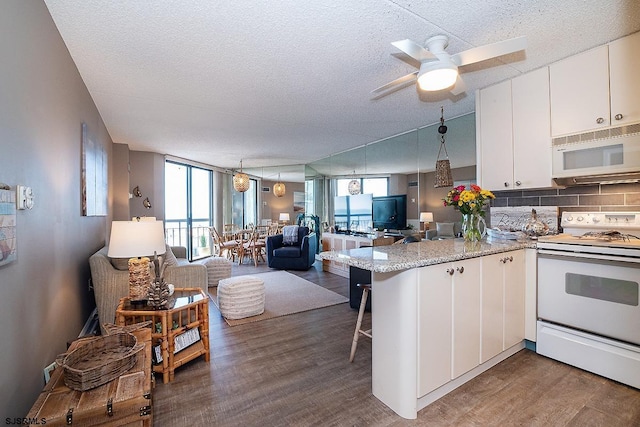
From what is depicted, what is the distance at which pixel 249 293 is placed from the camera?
136 inches

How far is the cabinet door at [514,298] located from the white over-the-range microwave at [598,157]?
816mm

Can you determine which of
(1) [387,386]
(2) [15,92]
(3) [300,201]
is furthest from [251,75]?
(3) [300,201]

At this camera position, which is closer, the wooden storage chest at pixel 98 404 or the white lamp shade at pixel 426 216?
the wooden storage chest at pixel 98 404

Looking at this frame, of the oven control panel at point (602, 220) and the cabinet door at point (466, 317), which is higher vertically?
the oven control panel at point (602, 220)

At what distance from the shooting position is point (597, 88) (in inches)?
90.3

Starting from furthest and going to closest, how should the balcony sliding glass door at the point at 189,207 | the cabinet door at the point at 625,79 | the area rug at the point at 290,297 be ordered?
the balcony sliding glass door at the point at 189,207
the area rug at the point at 290,297
the cabinet door at the point at 625,79

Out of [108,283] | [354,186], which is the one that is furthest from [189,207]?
[108,283]

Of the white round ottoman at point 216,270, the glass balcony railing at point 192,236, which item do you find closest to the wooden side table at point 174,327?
Answer: the white round ottoman at point 216,270

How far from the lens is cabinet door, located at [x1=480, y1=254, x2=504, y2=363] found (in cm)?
217

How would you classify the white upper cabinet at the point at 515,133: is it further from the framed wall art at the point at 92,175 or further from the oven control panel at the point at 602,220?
the framed wall art at the point at 92,175

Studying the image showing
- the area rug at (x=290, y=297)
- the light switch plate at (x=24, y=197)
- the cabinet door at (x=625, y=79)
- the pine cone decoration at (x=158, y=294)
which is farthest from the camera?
the area rug at (x=290, y=297)

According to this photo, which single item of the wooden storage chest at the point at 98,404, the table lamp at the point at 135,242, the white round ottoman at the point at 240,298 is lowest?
the white round ottoman at the point at 240,298

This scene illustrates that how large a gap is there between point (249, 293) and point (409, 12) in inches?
122

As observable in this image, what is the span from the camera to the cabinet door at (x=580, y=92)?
2.27 meters
